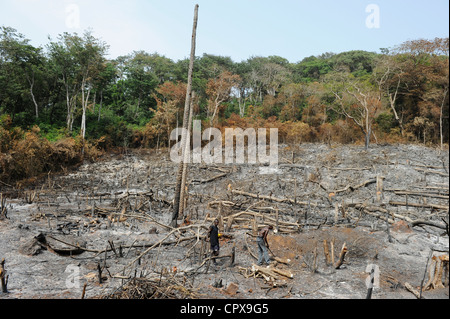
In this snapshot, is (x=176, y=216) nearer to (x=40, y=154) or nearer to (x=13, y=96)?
(x=40, y=154)

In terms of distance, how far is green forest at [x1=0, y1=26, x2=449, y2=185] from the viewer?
23.6 metres

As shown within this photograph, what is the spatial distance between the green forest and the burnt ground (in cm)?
532

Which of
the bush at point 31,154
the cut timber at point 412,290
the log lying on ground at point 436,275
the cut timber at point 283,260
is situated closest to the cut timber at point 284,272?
the cut timber at point 283,260

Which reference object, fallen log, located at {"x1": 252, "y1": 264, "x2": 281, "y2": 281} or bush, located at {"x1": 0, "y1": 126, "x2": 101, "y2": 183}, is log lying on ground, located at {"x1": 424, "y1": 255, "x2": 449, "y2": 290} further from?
bush, located at {"x1": 0, "y1": 126, "x2": 101, "y2": 183}

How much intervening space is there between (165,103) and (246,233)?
23444 mm

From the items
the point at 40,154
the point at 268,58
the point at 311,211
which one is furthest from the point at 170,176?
the point at 268,58

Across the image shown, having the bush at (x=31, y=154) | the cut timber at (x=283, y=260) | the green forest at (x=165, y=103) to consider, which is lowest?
the cut timber at (x=283, y=260)

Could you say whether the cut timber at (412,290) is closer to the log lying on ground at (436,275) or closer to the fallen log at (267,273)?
the log lying on ground at (436,275)

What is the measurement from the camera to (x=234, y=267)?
24.2 feet

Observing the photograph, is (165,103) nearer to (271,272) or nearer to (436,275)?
(271,272)

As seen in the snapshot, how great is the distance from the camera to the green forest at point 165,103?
930 inches

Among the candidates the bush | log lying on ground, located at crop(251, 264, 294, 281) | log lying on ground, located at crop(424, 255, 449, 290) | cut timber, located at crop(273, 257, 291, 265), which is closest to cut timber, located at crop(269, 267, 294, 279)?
log lying on ground, located at crop(251, 264, 294, 281)

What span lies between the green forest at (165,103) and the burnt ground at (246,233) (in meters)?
5.32

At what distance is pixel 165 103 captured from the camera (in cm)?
3017
